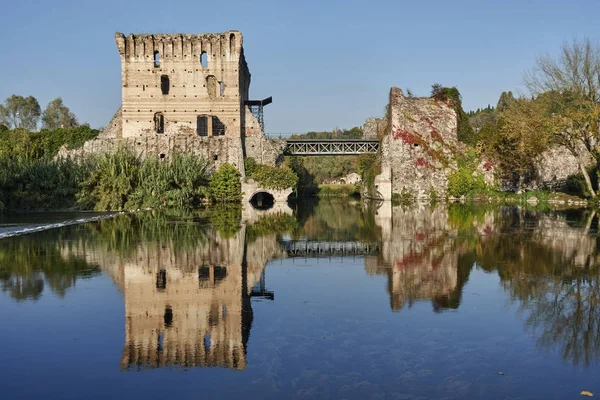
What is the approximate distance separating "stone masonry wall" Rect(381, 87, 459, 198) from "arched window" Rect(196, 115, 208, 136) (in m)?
13.2

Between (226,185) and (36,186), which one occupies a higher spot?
(226,185)

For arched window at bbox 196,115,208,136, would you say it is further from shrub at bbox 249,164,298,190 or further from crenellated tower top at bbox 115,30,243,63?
shrub at bbox 249,164,298,190

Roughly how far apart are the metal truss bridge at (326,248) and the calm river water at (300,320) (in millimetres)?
80

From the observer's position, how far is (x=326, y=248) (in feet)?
51.7

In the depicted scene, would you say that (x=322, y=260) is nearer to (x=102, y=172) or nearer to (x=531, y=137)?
(x=102, y=172)

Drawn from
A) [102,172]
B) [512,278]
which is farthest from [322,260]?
[102,172]

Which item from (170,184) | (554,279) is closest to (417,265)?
(554,279)

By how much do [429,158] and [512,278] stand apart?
32.5 meters

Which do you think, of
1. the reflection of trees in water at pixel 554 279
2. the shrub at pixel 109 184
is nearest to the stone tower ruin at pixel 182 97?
the shrub at pixel 109 184

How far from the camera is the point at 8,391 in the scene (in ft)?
18.5

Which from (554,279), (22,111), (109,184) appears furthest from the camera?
(22,111)

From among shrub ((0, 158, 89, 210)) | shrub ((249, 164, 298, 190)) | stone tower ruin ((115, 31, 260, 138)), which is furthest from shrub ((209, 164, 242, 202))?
shrub ((0, 158, 89, 210))

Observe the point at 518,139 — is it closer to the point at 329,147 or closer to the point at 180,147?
the point at 329,147

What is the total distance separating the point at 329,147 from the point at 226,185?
41.7 ft
